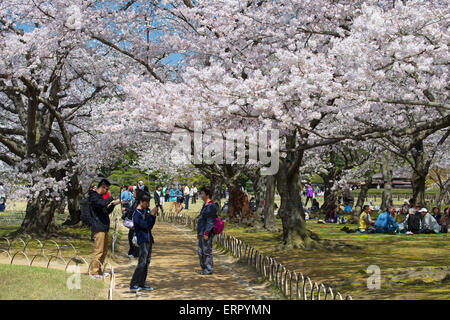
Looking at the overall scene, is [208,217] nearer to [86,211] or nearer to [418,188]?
[86,211]

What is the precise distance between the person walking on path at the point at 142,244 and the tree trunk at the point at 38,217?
8.82m

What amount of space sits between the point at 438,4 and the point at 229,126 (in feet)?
16.6

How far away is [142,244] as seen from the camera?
31.2ft

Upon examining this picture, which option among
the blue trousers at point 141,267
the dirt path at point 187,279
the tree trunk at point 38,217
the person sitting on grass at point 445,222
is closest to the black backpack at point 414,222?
the person sitting on grass at point 445,222

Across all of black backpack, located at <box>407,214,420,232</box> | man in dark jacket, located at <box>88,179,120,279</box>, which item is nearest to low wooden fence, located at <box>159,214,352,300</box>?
man in dark jacket, located at <box>88,179,120,279</box>

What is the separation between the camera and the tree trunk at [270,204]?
70.8ft

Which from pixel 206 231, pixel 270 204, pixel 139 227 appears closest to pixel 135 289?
pixel 139 227

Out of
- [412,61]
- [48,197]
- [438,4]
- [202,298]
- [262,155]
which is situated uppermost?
[438,4]

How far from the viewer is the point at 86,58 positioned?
1756cm

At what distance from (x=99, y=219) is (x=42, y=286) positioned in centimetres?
215

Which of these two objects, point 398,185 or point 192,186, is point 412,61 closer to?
point 192,186

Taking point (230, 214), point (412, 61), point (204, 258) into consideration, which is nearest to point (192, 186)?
point (230, 214)

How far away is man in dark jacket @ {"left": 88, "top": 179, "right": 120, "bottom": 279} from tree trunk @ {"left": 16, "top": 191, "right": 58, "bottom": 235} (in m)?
7.57

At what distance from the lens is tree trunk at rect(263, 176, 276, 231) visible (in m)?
21.6
